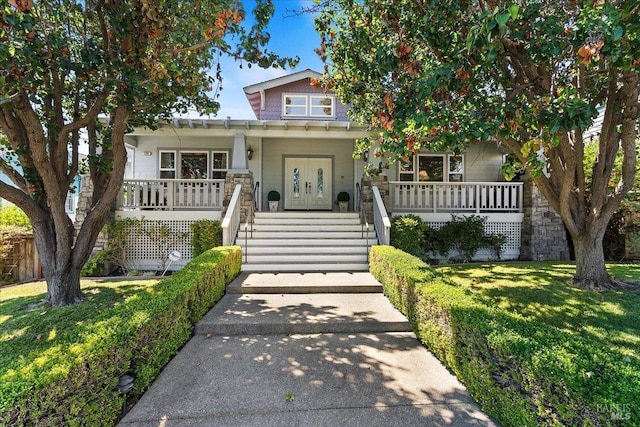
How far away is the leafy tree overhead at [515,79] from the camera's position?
353cm

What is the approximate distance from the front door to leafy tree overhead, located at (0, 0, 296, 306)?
19.7 feet

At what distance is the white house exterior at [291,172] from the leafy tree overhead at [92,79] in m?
3.09

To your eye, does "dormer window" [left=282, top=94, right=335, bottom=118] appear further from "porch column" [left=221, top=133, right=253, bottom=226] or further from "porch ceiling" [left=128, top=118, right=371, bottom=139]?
"porch column" [left=221, top=133, right=253, bottom=226]

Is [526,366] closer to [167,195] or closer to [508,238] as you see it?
[508,238]

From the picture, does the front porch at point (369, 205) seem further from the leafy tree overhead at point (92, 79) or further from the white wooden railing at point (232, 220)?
the leafy tree overhead at point (92, 79)

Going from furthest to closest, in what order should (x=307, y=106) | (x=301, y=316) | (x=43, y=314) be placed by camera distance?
1. (x=307, y=106)
2. (x=43, y=314)
3. (x=301, y=316)

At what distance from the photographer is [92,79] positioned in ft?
17.5

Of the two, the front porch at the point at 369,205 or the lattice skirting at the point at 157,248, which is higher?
the front porch at the point at 369,205

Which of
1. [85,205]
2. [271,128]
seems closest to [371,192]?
[271,128]

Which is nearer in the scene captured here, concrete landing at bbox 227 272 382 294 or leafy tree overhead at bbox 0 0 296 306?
leafy tree overhead at bbox 0 0 296 306

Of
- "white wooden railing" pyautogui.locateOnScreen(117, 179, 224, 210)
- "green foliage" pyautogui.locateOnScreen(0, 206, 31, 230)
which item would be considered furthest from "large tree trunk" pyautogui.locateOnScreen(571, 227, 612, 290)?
"green foliage" pyautogui.locateOnScreen(0, 206, 31, 230)

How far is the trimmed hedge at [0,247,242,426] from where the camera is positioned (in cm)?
190

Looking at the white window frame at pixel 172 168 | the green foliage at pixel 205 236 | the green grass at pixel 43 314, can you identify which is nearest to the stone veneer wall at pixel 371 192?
the green foliage at pixel 205 236

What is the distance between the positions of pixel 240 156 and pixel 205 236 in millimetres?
2698
